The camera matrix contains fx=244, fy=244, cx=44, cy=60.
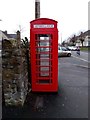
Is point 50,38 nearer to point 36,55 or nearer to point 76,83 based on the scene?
point 36,55

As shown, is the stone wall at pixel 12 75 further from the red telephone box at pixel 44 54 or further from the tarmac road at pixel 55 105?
the red telephone box at pixel 44 54

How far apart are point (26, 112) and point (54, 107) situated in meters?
0.72

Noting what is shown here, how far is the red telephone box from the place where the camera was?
277 inches

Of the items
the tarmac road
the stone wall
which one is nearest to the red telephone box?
the tarmac road

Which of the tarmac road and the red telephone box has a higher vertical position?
the red telephone box

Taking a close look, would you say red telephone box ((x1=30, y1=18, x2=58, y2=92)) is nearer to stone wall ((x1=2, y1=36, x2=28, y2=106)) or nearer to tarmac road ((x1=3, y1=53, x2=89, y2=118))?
tarmac road ((x1=3, y1=53, x2=89, y2=118))

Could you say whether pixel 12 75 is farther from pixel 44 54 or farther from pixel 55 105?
pixel 44 54

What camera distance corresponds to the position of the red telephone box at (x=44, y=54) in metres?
7.03

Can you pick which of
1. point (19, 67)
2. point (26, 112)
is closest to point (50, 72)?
point (19, 67)

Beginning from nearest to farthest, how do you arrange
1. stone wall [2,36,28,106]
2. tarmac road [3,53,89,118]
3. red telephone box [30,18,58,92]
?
tarmac road [3,53,89,118] → stone wall [2,36,28,106] → red telephone box [30,18,58,92]

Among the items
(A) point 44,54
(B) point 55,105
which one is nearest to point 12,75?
(B) point 55,105

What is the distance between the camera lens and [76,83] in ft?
28.6

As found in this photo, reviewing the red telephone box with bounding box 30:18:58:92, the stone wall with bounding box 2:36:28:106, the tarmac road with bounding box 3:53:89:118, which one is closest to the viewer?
the tarmac road with bounding box 3:53:89:118

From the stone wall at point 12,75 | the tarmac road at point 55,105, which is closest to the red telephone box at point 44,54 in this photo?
the tarmac road at point 55,105
